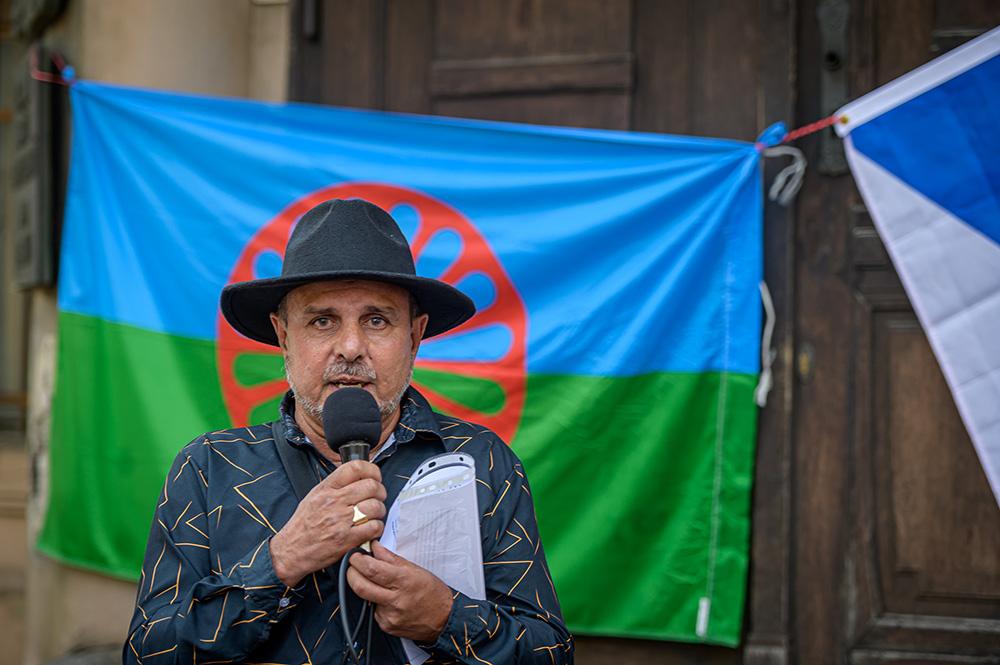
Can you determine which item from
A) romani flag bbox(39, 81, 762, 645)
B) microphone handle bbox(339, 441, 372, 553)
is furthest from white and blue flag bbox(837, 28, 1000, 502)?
microphone handle bbox(339, 441, 372, 553)

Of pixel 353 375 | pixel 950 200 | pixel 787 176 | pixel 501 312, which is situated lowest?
pixel 353 375

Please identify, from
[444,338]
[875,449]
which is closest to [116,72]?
[444,338]

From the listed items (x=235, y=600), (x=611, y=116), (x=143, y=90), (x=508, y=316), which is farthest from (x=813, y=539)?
(x=143, y=90)

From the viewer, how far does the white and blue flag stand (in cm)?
317

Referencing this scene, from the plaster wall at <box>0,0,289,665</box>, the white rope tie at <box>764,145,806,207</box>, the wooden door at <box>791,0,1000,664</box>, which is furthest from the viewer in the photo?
the plaster wall at <box>0,0,289,665</box>

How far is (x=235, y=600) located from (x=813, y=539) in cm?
231

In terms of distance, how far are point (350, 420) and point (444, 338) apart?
190cm

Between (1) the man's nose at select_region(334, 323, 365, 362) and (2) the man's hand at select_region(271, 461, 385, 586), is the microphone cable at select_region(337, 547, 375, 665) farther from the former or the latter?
(1) the man's nose at select_region(334, 323, 365, 362)

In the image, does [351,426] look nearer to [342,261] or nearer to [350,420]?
[350,420]

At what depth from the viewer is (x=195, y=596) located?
1866 millimetres

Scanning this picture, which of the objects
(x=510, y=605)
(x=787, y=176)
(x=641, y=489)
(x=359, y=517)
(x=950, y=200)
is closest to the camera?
(x=359, y=517)

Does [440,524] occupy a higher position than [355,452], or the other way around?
[355,452]

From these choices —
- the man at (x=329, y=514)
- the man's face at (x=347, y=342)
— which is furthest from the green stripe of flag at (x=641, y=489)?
the man's face at (x=347, y=342)

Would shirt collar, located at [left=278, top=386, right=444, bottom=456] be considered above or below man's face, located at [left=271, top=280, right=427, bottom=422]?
below
